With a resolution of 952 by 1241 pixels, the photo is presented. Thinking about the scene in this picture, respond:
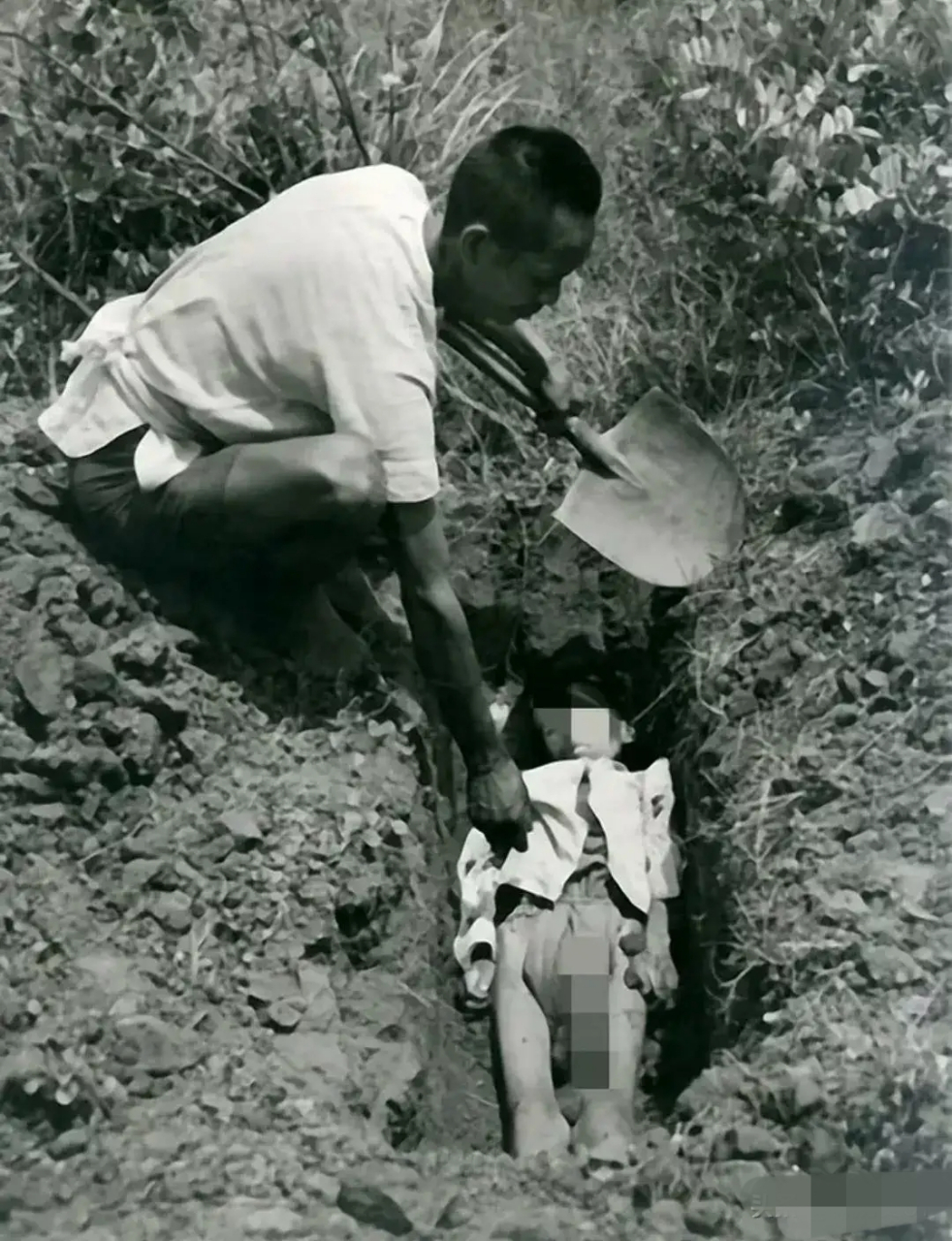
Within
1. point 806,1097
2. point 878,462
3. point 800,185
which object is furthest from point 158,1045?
point 800,185

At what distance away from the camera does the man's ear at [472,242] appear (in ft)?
4.95

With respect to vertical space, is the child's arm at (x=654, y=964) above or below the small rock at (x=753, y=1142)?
above

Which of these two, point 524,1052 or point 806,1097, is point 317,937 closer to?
point 524,1052

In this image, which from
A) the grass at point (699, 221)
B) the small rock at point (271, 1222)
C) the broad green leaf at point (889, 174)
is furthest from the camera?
the broad green leaf at point (889, 174)

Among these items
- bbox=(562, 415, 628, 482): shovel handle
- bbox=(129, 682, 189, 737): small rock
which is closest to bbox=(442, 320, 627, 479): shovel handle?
bbox=(562, 415, 628, 482): shovel handle

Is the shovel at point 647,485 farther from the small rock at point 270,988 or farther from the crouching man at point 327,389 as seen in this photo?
the small rock at point 270,988

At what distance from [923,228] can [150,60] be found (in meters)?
0.93

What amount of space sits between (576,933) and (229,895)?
37 cm

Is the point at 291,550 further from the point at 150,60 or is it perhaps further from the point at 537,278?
the point at 150,60

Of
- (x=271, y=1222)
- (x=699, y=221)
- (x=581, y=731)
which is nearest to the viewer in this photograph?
(x=271, y=1222)

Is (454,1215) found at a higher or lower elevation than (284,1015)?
lower

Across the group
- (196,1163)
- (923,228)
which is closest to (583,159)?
(923,228)

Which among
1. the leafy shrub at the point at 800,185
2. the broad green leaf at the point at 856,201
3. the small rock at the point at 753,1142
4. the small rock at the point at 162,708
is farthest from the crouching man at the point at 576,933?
the broad green leaf at the point at 856,201

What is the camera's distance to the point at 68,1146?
1.34 m
